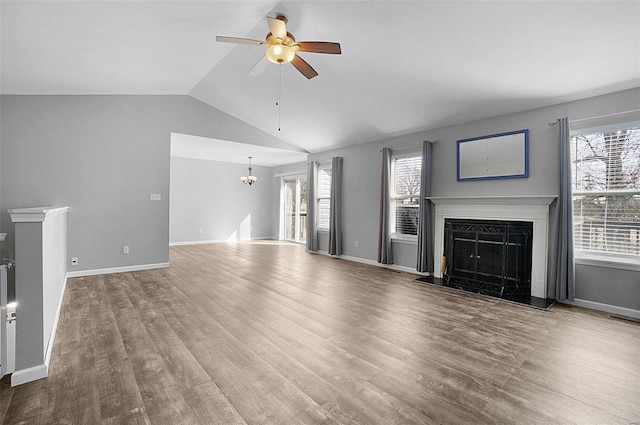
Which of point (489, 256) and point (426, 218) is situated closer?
point (489, 256)

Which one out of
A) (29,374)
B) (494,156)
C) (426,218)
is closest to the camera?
(29,374)

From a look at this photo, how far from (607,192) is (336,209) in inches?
181

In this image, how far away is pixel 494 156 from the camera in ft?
14.6

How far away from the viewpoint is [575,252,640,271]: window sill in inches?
134

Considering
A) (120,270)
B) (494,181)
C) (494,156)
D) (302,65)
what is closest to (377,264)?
(494,181)

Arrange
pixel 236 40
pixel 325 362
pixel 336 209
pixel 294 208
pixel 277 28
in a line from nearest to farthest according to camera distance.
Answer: pixel 325 362 < pixel 277 28 < pixel 236 40 < pixel 336 209 < pixel 294 208

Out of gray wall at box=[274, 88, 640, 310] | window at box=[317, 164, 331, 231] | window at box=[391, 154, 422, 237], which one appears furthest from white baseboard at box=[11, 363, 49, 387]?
window at box=[317, 164, 331, 231]

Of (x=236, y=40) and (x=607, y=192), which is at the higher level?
(x=236, y=40)

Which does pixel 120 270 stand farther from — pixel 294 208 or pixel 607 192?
pixel 607 192

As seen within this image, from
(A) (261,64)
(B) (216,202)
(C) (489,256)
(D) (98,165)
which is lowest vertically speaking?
(C) (489,256)

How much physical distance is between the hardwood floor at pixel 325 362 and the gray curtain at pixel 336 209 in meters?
2.94

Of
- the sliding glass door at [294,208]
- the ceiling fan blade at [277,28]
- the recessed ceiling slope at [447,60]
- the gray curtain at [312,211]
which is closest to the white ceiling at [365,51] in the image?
the recessed ceiling slope at [447,60]

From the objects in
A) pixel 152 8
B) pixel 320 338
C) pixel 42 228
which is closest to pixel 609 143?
pixel 320 338

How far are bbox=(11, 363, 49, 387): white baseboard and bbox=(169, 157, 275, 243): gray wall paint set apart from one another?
6.93 m
